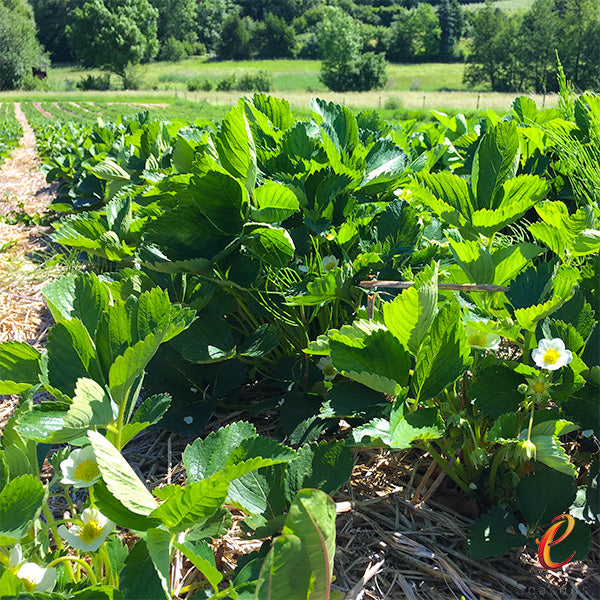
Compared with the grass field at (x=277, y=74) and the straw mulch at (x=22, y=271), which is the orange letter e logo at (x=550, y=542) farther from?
the grass field at (x=277, y=74)

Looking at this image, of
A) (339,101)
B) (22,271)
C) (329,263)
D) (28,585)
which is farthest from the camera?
(339,101)

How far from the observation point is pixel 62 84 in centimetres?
5231

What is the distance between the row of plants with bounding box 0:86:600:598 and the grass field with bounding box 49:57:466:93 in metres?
48.5

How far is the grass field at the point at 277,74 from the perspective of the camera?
5244 cm

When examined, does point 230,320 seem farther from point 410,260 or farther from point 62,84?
point 62,84

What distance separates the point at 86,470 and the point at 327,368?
644 millimetres

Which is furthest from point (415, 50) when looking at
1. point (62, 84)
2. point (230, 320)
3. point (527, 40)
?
point (230, 320)

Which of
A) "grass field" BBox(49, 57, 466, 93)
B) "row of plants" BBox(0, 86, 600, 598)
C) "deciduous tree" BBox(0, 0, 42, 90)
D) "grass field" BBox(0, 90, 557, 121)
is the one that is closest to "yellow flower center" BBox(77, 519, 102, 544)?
"row of plants" BBox(0, 86, 600, 598)

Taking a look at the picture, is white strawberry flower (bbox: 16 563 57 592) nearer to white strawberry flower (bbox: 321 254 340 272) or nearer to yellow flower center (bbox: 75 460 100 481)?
yellow flower center (bbox: 75 460 100 481)

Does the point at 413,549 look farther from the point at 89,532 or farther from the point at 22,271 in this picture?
the point at 22,271

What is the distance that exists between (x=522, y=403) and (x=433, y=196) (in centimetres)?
45

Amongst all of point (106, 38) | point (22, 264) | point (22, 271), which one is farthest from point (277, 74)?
point (22, 271)

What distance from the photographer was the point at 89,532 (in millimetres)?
822

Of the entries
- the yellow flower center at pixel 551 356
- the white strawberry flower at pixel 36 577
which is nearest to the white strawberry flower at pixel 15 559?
the white strawberry flower at pixel 36 577
